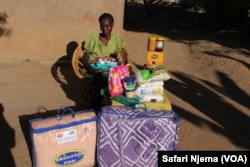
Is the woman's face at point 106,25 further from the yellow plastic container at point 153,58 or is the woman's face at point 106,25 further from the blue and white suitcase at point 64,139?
the blue and white suitcase at point 64,139

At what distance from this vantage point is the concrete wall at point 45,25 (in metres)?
7.55

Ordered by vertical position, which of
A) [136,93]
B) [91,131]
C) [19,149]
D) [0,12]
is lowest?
[19,149]

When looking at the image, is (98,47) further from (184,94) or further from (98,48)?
(184,94)

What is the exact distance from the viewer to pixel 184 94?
6.35 meters

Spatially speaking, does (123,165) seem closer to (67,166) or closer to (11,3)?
(67,166)

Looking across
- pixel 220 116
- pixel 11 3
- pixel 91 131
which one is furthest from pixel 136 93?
pixel 11 3

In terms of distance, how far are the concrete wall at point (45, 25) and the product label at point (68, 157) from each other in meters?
4.29

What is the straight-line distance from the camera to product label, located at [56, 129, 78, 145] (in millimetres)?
3584

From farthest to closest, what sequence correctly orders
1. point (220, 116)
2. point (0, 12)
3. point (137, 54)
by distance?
point (137, 54), point (0, 12), point (220, 116)

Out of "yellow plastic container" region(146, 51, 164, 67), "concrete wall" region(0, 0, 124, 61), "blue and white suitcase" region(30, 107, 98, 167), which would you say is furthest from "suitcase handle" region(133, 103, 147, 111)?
"concrete wall" region(0, 0, 124, 61)

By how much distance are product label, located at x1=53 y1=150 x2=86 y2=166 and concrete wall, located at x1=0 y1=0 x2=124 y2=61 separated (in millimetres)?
4293

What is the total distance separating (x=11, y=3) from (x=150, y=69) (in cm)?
431

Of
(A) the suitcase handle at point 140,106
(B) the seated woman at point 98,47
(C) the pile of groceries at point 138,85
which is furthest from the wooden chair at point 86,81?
(A) the suitcase handle at point 140,106

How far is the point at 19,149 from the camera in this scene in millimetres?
4363
